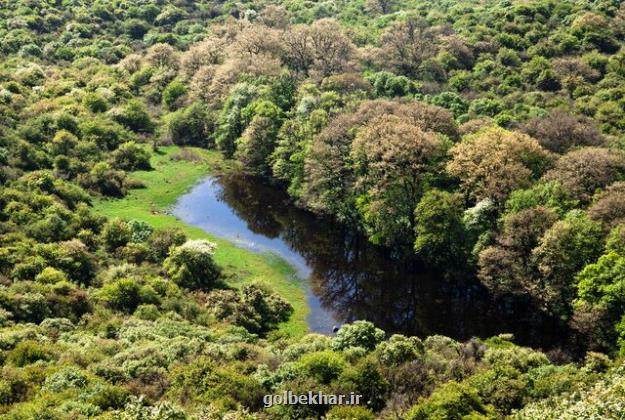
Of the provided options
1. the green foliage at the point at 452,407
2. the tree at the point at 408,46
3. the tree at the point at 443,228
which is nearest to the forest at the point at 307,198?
the green foliage at the point at 452,407

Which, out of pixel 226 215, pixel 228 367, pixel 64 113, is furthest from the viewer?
pixel 64 113

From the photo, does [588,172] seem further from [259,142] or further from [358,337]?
[259,142]

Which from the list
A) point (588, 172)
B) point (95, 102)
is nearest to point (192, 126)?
point (95, 102)

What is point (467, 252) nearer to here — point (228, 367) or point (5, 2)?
point (228, 367)

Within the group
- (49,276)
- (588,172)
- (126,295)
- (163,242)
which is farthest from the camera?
(163,242)

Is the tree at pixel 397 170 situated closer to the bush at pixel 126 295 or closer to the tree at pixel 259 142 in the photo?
the tree at pixel 259 142

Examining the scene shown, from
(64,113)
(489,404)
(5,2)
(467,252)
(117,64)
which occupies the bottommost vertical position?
(489,404)

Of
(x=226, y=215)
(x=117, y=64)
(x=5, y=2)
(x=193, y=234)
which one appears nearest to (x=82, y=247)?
(x=193, y=234)
